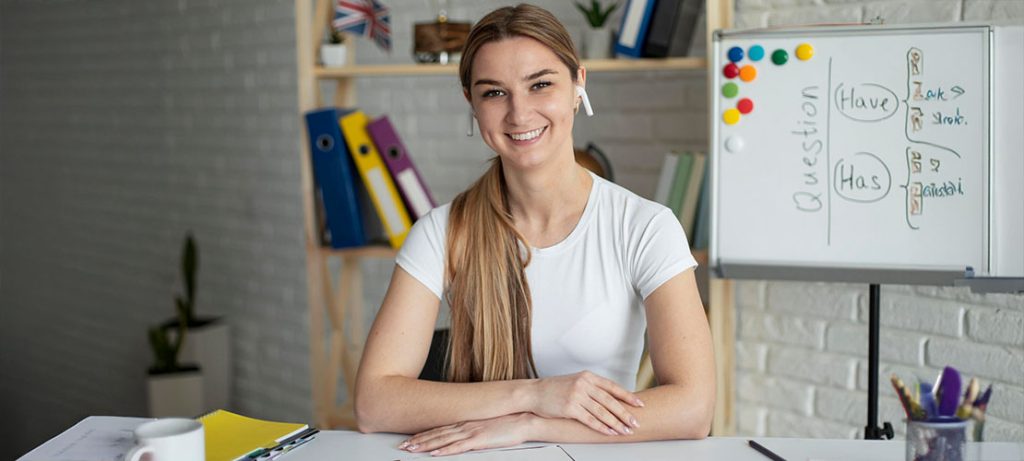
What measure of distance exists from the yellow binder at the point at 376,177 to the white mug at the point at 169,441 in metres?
1.57

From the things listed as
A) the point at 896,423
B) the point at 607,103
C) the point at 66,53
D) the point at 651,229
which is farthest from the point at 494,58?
the point at 66,53

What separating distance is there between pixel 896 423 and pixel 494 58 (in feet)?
4.86

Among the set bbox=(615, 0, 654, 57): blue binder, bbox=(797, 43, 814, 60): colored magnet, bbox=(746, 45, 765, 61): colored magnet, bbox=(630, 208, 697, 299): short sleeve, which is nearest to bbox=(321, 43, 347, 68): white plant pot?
bbox=(615, 0, 654, 57): blue binder

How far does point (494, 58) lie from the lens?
5.75 ft

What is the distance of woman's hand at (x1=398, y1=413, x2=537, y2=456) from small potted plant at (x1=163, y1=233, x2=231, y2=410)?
2526 mm

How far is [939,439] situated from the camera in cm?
114

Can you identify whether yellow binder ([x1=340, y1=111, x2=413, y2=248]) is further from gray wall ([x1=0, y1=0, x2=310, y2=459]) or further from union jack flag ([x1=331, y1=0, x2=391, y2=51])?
gray wall ([x1=0, y1=0, x2=310, y2=459])

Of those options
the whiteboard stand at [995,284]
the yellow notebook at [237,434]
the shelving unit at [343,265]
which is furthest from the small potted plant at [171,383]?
the whiteboard stand at [995,284]

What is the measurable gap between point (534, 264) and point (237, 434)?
0.59m

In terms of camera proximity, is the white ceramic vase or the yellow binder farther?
the white ceramic vase

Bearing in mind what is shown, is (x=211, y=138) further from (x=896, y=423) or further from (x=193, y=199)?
(x=896, y=423)

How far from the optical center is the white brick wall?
2.30m

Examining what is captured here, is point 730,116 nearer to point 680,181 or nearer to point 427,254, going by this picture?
point 680,181

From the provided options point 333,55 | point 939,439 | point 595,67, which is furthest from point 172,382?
point 939,439
